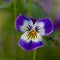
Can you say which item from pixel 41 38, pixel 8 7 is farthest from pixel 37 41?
pixel 8 7

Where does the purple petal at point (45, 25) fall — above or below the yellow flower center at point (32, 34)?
above

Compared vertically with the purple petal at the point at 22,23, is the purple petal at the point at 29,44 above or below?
below

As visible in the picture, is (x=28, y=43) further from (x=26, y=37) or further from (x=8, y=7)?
(x=8, y=7)

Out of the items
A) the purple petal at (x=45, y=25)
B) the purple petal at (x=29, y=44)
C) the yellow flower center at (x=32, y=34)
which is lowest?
the purple petal at (x=29, y=44)
